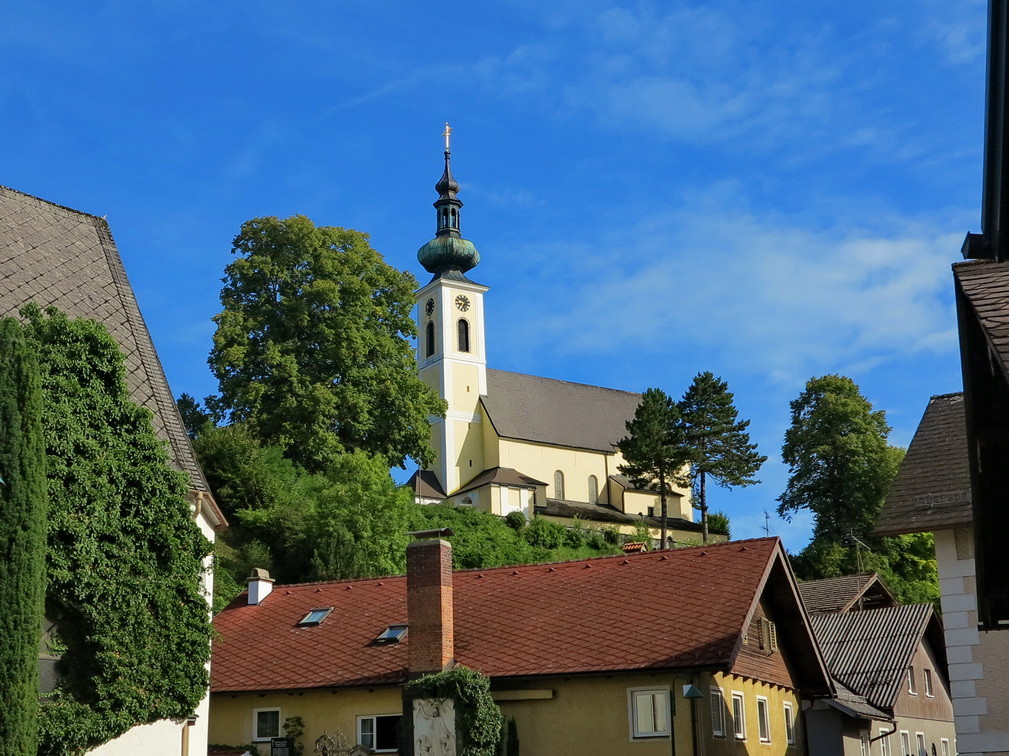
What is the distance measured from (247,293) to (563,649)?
33.1m

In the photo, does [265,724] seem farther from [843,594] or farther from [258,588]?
[843,594]

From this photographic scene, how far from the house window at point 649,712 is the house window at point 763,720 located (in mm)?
3861

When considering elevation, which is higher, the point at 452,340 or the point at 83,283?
the point at 452,340

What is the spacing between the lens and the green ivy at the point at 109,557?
16641 millimetres

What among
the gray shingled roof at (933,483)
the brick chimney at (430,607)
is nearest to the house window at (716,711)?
the brick chimney at (430,607)

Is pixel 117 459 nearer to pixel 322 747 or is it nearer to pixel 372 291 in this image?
pixel 322 747

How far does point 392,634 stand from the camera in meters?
28.2

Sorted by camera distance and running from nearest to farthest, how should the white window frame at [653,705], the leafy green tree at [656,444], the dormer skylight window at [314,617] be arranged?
the white window frame at [653,705] → the dormer skylight window at [314,617] → the leafy green tree at [656,444]

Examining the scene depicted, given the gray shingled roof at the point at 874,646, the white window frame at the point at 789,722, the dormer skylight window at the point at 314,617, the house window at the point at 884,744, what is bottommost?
the house window at the point at 884,744

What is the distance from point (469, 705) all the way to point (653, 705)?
3557 millimetres

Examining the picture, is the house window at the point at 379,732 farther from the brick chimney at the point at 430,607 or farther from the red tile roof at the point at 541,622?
the brick chimney at the point at 430,607

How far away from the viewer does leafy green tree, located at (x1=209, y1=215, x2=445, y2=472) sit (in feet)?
171

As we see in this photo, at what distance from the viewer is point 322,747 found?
26406mm

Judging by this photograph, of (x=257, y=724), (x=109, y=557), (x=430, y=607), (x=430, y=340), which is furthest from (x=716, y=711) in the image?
(x=430, y=340)
